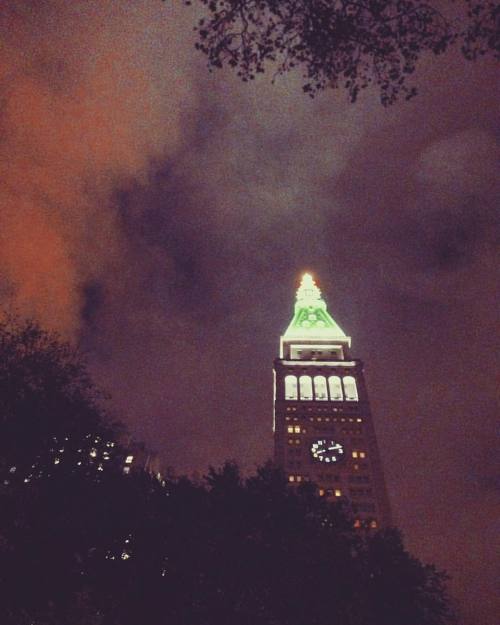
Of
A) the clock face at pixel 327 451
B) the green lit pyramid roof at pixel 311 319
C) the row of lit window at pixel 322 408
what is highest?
the green lit pyramid roof at pixel 311 319

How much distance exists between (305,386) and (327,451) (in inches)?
761

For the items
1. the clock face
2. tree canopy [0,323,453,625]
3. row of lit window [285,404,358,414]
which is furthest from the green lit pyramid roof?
tree canopy [0,323,453,625]

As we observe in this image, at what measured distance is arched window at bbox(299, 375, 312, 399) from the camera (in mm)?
96438

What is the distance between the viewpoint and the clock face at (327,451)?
80.4 meters

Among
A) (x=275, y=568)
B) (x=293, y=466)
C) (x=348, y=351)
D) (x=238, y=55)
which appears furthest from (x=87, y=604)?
(x=348, y=351)

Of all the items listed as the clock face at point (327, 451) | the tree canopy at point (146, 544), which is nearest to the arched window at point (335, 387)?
the clock face at point (327, 451)

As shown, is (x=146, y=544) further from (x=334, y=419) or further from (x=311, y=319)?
(x=311, y=319)

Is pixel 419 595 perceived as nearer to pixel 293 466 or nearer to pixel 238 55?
pixel 238 55

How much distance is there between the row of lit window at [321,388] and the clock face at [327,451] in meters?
12.8

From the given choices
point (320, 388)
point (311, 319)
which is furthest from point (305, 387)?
point (311, 319)

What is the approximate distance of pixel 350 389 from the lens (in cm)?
9738

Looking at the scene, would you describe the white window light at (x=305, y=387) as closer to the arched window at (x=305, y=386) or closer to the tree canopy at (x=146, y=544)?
the arched window at (x=305, y=386)

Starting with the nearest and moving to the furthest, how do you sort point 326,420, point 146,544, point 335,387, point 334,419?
point 146,544
point 326,420
point 334,419
point 335,387

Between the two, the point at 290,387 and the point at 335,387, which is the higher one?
the point at 290,387
